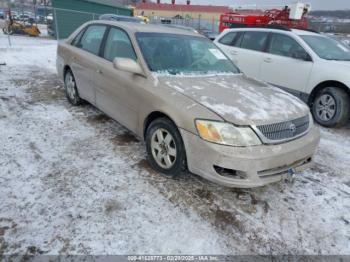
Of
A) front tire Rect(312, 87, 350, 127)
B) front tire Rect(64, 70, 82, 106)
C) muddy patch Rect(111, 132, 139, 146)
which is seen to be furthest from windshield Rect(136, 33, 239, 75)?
front tire Rect(312, 87, 350, 127)

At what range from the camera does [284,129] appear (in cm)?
288

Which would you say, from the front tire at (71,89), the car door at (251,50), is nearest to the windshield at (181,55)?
the front tire at (71,89)

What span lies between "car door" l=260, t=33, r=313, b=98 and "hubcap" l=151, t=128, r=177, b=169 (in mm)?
3819

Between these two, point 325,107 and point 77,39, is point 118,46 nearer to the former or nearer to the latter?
point 77,39

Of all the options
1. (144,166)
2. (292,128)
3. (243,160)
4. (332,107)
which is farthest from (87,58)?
Answer: (332,107)

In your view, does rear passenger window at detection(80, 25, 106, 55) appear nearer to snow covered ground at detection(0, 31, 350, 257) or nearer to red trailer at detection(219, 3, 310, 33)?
snow covered ground at detection(0, 31, 350, 257)

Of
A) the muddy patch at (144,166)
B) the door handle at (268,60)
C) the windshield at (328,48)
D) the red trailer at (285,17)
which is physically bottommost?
the muddy patch at (144,166)

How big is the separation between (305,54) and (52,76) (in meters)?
6.27

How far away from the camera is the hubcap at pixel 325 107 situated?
17.4 ft

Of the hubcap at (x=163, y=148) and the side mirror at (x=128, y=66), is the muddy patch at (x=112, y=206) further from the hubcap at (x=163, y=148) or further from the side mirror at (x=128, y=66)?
the side mirror at (x=128, y=66)

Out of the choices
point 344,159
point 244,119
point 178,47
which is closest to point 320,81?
point 344,159

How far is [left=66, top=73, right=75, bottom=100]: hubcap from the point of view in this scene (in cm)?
521

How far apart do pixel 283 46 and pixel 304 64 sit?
0.75m

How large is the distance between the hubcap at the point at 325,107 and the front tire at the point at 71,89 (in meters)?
4.54
